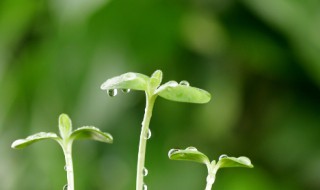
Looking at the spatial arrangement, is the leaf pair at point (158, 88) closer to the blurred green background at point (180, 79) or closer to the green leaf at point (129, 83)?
the green leaf at point (129, 83)

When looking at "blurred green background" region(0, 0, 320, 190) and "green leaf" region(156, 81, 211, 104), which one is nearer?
"green leaf" region(156, 81, 211, 104)

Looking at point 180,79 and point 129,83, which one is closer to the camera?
point 129,83

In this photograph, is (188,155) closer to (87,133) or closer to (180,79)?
(87,133)

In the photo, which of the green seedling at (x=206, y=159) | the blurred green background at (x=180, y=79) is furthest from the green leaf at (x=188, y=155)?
the blurred green background at (x=180, y=79)

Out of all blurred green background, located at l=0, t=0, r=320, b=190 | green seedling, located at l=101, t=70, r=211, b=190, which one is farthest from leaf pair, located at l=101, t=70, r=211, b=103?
blurred green background, located at l=0, t=0, r=320, b=190

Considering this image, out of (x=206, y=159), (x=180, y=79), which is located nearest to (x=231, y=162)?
(x=206, y=159)

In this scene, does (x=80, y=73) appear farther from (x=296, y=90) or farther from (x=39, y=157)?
(x=296, y=90)

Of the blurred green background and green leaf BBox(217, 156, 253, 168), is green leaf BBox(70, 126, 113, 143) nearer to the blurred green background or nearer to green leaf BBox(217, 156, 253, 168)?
green leaf BBox(217, 156, 253, 168)
